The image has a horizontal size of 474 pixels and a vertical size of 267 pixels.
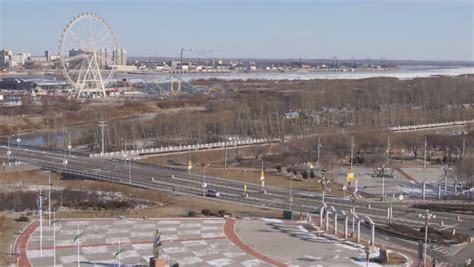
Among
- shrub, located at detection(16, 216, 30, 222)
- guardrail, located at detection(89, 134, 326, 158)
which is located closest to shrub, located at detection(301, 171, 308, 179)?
guardrail, located at detection(89, 134, 326, 158)

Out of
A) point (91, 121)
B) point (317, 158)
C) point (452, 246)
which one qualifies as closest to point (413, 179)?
point (317, 158)

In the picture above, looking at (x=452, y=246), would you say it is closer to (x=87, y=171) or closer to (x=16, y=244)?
(x=16, y=244)

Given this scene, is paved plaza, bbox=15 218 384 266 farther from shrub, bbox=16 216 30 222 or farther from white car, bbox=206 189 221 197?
white car, bbox=206 189 221 197

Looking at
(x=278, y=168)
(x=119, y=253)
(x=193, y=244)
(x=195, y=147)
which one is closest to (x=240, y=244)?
(x=193, y=244)

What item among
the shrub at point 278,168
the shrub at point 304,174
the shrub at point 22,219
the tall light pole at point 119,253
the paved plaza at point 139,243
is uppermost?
the tall light pole at point 119,253

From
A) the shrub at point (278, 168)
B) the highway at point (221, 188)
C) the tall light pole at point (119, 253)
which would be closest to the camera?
the tall light pole at point (119, 253)

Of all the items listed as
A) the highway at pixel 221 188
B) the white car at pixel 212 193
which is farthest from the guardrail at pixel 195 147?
the white car at pixel 212 193

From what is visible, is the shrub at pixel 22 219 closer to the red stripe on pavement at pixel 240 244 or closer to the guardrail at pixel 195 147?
the red stripe on pavement at pixel 240 244
